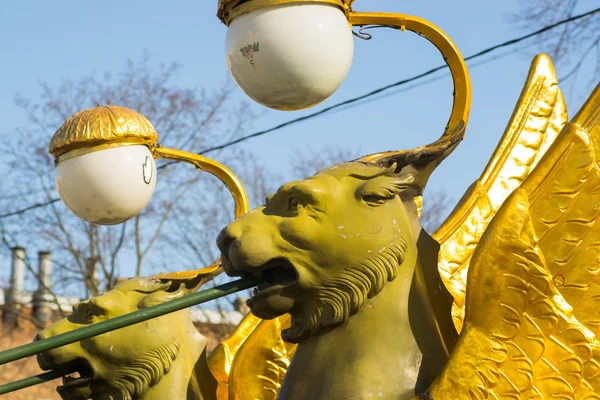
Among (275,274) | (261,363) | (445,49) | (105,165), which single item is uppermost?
(105,165)

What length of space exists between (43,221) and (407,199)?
1195 centimetres

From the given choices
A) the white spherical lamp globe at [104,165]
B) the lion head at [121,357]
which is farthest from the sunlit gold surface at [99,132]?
the lion head at [121,357]

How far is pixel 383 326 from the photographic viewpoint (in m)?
3.41

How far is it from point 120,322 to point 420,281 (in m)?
0.92

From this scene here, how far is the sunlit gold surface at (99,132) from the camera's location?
4512mm

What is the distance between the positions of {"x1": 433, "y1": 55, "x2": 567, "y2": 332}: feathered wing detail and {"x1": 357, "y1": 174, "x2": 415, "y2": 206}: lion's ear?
873mm

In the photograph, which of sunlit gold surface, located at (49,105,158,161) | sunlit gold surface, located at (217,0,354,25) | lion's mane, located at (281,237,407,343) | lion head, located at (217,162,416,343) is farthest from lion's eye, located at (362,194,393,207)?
sunlit gold surface, located at (49,105,158,161)

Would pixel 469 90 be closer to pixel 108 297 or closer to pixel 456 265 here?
pixel 456 265

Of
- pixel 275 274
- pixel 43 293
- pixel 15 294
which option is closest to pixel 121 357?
pixel 275 274

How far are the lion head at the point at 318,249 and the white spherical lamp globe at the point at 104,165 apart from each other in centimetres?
111

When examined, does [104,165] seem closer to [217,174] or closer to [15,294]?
[217,174]

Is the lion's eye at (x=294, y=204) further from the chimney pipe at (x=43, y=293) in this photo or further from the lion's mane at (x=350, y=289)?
the chimney pipe at (x=43, y=293)

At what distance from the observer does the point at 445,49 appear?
12.3 ft

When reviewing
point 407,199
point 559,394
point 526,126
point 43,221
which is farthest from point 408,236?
point 43,221
